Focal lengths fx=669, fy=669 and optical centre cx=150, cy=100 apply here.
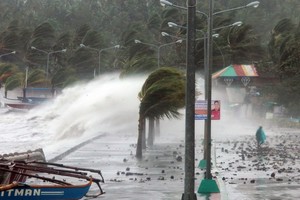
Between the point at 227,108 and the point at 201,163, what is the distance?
58607mm

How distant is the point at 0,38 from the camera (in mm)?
152500

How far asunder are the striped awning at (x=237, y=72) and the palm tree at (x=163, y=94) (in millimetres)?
54900

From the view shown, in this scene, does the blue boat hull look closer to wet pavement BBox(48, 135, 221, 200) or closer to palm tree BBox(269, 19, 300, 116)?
wet pavement BBox(48, 135, 221, 200)

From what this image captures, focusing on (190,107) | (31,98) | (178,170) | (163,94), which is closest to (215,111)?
(178,170)

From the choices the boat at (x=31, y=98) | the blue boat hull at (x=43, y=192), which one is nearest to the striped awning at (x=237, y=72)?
the boat at (x=31, y=98)

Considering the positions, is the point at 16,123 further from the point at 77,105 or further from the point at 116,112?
the point at 116,112

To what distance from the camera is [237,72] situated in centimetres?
8844

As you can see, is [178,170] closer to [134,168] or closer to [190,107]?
[134,168]

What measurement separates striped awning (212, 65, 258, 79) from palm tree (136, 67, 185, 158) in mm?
54900

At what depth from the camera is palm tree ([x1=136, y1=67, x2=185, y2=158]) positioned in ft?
103

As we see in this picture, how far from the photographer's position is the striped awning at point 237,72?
3450 inches

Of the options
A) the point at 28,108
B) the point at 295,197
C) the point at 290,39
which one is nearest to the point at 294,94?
the point at 290,39

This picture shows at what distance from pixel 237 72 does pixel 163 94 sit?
57785mm

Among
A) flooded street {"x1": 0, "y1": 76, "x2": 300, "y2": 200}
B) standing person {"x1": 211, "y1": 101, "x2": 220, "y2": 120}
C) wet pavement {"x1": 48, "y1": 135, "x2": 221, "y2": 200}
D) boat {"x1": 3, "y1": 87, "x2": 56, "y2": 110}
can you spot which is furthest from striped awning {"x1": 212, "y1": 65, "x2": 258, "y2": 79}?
standing person {"x1": 211, "y1": 101, "x2": 220, "y2": 120}
